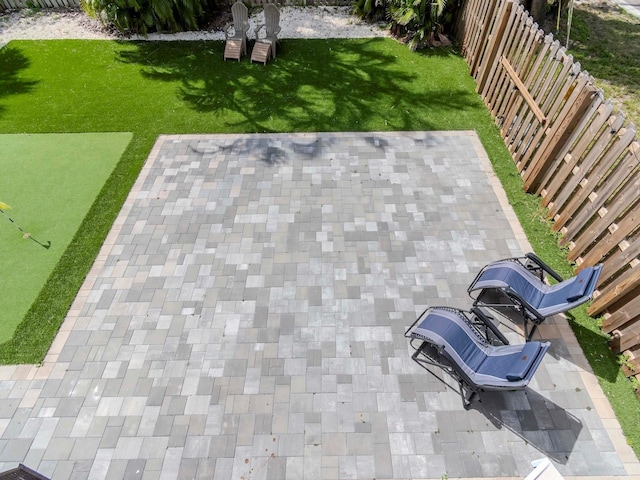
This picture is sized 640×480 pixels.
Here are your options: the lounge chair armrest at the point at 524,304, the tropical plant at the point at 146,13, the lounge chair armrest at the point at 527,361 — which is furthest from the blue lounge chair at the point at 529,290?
the tropical plant at the point at 146,13

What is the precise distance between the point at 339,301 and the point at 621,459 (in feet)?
12.5

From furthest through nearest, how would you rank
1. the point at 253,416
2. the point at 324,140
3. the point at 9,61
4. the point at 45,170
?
the point at 9,61 < the point at 324,140 < the point at 45,170 < the point at 253,416

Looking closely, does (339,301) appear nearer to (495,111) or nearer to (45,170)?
(495,111)

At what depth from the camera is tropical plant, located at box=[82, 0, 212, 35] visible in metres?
11.4

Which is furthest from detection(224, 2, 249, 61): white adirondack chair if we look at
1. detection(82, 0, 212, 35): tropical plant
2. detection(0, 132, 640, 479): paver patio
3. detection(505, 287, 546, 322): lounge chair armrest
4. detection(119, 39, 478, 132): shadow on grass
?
detection(505, 287, 546, 322): lounge chair armrest

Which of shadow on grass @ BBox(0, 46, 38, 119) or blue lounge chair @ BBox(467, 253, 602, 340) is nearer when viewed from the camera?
blue lounge chair @ BBox(467, 253, 602, 340)

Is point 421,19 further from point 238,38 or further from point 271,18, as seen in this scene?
point 238,38

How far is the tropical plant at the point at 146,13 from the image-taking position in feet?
37.3

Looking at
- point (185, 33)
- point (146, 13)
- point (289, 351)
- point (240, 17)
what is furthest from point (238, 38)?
point (289, 351)

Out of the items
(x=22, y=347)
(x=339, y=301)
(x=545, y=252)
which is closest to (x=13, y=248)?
(x=22, y=347)

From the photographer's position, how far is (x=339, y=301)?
5.61 m

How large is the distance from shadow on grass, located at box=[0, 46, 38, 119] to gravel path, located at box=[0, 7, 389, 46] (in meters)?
1.05

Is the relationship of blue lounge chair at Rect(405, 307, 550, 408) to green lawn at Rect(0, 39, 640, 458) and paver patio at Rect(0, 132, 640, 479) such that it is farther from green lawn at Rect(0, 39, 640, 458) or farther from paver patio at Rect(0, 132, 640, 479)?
green lawn at Rect(0, 39, 640, 458)

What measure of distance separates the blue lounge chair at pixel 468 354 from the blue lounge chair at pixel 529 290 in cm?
56
